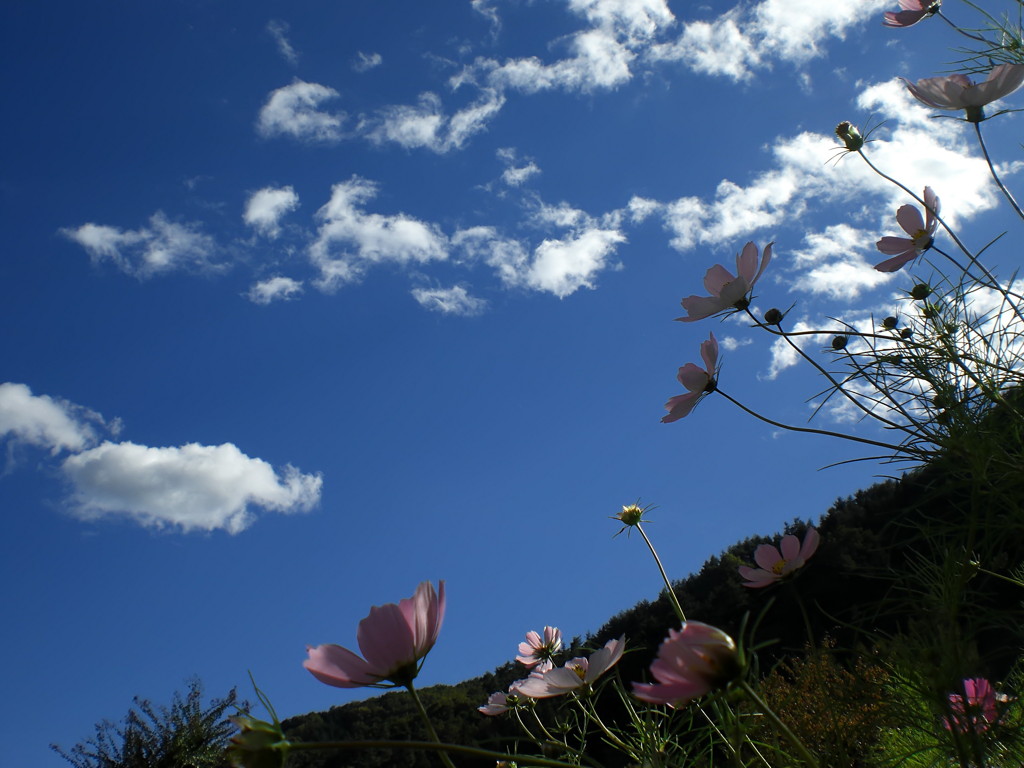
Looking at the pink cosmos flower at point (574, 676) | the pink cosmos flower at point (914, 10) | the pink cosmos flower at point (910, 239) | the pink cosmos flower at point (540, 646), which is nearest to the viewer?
the pink cosmos flower at point (574, 676)

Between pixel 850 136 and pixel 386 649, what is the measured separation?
1228mm

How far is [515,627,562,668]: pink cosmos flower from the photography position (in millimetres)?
1730

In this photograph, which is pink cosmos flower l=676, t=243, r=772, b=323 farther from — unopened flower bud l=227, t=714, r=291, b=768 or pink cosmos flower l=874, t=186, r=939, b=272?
unopened flower bud l=227, t=714, r=291, b=768

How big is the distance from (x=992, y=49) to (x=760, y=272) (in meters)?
0.66

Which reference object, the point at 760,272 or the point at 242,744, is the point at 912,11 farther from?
the point at 242,744

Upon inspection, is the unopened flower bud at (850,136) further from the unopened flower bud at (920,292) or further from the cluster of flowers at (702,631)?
the unopened flower bud at (920,292)

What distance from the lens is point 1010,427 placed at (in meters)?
0.91

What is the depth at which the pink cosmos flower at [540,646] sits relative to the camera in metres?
1.73

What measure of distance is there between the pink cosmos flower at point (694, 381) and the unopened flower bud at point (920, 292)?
18.9 inches

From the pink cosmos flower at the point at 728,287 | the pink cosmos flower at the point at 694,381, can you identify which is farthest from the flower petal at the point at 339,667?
the pink cosmos flower at the point at 728,287

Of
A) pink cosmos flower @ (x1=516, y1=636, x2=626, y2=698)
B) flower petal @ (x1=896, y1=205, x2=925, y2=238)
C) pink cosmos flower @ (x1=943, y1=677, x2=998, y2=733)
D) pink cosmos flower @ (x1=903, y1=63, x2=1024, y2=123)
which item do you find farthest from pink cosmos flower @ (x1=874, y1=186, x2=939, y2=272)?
pink cosmos flower @ (x1=516, y1=636, x2=626, y2=698)

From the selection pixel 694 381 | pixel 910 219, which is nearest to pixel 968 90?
pixel 910 219

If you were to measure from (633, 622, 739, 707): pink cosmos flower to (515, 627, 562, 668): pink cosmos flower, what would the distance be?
128 centimetres

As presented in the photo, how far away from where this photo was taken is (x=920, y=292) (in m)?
1.33
